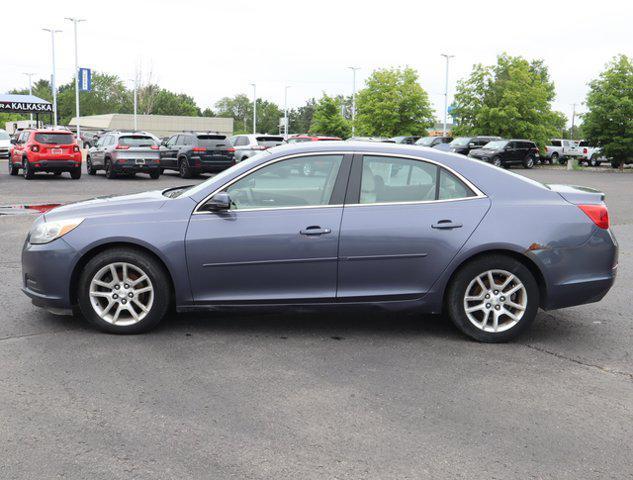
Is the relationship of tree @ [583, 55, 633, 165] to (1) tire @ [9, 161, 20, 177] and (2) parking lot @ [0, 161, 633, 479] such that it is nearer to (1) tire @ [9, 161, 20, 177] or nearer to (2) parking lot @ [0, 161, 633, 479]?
(1) tire @ [9, 161, 20, 177]

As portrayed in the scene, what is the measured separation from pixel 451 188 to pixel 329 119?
5938 centimetres

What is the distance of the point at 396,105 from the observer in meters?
52.5

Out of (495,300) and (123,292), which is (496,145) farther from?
(123,292)

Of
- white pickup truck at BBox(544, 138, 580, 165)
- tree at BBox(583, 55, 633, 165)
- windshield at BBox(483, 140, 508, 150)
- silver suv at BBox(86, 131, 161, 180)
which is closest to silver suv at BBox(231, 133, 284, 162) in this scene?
silver suv at BBox(86, 131, 161, 180)

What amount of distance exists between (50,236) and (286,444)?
2.92m

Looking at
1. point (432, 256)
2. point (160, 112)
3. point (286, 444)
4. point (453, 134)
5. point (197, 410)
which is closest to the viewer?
point (286, 444)

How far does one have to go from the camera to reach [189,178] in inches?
1064

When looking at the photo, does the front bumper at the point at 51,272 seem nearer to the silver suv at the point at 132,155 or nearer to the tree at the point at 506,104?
the silver suv at the point at 132,155

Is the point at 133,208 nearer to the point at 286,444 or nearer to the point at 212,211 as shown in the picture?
the point at 212,211

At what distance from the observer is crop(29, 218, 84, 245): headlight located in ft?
18.0

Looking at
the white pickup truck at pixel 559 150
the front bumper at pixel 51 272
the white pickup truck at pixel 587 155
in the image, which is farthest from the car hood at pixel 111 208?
the white pickup truck at pixel 559 150

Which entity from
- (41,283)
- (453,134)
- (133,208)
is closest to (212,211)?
(133,208)

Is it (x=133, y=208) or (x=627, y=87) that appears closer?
(x=133, y=208)

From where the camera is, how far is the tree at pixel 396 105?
5250 cm
